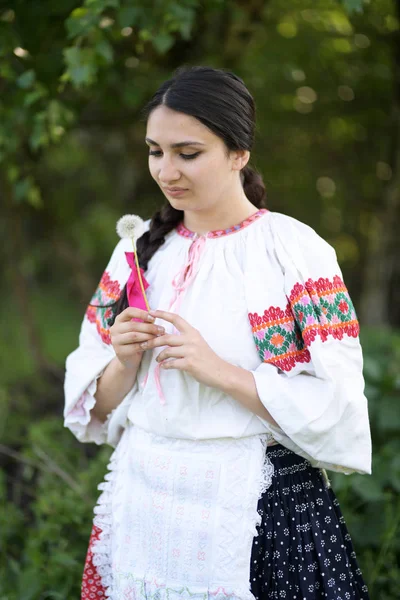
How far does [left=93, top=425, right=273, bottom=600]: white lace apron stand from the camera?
1.67 metres

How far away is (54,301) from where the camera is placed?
8.79 m

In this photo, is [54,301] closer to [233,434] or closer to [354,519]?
[354,519]

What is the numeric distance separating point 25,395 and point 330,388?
2.80 metres

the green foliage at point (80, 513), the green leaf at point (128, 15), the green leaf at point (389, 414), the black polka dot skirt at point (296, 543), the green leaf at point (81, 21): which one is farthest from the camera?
the green leaf at point (389, 414)

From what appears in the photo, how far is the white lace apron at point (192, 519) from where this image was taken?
167cm

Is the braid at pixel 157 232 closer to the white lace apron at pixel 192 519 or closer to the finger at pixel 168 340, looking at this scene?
the finger at pixel 168 340

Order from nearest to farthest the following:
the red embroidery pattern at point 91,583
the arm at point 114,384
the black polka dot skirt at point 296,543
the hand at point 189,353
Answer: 1. the hand at point 189,353
2. the black polka dot skirt at point 296,543
3. the arm at point 114,384
4. the red embroidery pattern at point 91,583

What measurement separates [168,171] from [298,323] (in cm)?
47

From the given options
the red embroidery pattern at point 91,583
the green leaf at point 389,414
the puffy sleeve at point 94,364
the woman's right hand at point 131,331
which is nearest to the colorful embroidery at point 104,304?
the puffy sleeve at point 94,364

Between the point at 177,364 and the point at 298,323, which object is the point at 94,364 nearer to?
the point at 177,364

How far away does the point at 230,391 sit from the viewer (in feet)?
5.33

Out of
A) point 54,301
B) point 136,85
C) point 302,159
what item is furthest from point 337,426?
point 54,301

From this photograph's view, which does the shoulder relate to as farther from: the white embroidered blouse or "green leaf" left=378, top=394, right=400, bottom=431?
"green leaf" left=378, top=394, right=400, bottom=431

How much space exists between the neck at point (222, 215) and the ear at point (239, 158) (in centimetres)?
10
